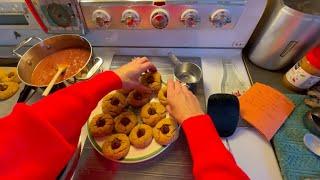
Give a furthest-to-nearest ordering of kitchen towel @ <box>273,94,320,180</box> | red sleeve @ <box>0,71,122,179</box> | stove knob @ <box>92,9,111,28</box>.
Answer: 1. stove knob @ <box>92,9,111,28</box>
2. kitchen towel @ <box>273,94,320,180</box>
3. red sleeve @ <box>0,71,122,179</box>

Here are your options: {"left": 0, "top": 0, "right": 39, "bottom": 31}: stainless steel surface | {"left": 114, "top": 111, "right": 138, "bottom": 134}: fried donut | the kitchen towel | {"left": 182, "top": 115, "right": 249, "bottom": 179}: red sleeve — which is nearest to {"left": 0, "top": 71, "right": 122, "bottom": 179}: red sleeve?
{"left": 114, "top": 111, "right": 138, "bottom": 134}: fried donut

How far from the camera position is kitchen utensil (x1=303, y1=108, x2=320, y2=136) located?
0.55 meters

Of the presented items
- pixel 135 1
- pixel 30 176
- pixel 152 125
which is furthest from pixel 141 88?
pixel 30 176

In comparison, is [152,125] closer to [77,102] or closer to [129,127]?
[129,127]

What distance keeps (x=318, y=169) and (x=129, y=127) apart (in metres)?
0.43

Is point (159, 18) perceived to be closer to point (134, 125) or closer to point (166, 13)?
point (166, 13)

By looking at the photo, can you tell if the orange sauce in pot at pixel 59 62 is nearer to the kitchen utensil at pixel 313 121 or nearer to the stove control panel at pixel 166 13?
the stove control panel at pixel 166 13

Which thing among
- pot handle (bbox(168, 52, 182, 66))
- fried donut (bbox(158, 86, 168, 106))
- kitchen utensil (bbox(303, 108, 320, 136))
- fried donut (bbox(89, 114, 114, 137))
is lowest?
kitchen utensil (bbox(303, 108, 320, 136))

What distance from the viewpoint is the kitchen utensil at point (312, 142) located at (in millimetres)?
525

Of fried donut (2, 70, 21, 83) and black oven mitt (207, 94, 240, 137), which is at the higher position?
black oven mitt (207, 94, 240, 137)

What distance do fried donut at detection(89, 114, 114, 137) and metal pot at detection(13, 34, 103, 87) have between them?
0.37ft

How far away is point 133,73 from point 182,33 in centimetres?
19

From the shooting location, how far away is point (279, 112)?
582 mm

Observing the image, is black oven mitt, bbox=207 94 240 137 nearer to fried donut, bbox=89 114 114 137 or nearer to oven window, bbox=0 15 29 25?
fried donut, bbox=89 114 114 137
